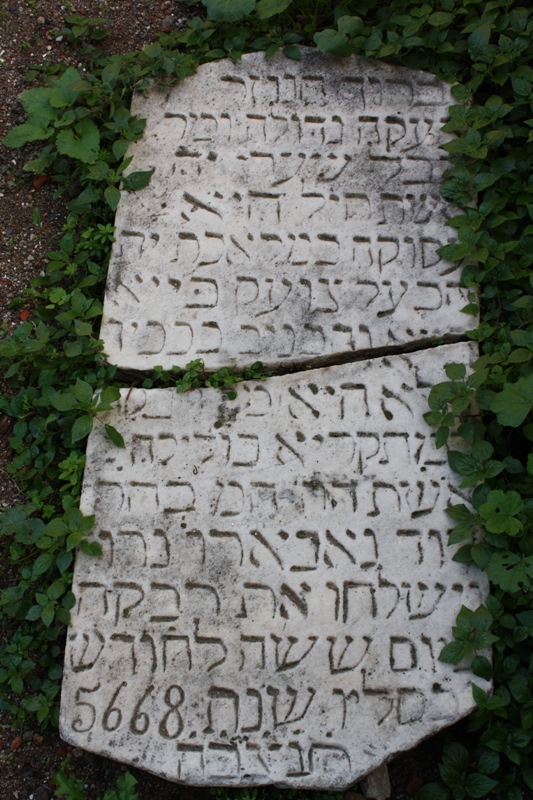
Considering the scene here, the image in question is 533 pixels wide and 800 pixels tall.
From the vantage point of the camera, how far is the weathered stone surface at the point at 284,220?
3.00 m

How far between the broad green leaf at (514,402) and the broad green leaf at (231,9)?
2.06m

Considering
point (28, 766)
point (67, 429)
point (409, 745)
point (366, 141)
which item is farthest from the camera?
point (366, 141)

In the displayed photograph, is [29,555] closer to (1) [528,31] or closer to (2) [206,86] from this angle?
(2) [206,86]

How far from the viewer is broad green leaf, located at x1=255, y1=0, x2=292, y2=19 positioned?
3312 mm

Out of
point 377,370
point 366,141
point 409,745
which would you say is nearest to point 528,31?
point 366,141

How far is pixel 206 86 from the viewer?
11.0 ft

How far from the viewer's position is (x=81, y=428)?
9.24 feet

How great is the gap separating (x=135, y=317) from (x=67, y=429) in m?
0.53

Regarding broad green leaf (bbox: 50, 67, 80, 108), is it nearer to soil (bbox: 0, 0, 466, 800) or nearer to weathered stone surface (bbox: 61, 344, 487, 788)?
soil (bbox: 0, 0, 466, 800)

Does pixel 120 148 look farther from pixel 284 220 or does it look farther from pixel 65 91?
pixel 284 220

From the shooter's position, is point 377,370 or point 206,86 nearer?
point 377,370

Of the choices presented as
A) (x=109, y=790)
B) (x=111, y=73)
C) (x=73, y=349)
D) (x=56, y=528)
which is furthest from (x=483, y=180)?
(x=109, y=790)

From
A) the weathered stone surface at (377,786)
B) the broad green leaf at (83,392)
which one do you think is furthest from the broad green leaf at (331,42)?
the weathered stone surface at (377,786)

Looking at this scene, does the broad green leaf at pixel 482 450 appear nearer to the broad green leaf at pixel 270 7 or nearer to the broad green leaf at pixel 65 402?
the broad green leaf at pixel 65 402
